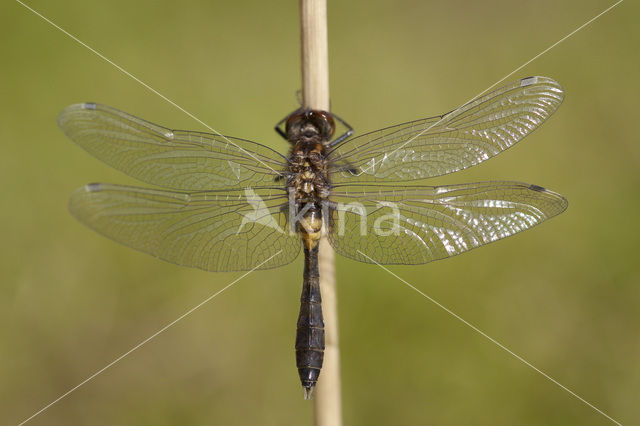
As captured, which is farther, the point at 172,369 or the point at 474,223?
the point at 172,369

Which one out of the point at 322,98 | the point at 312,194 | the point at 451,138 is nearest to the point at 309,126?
the point at 322,98

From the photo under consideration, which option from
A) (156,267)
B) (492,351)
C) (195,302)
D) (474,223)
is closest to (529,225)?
(474,223)

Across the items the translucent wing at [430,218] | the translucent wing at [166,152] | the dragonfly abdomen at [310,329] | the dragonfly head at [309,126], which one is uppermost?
the dragonfly head at [309,126]

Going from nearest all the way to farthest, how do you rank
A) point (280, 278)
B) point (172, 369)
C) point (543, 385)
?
1. point (543, 385)
2. point (172, 369)
3. point (280, 278)

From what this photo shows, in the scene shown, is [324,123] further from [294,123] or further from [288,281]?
[288,281]

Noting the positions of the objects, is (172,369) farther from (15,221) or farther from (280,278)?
(15,221)

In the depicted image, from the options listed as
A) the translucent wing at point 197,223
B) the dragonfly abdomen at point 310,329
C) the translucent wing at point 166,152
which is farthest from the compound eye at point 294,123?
the dragonfly abdomen at point 310,329

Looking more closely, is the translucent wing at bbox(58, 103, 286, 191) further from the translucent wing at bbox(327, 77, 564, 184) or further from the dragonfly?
the translucent wing at bbox(327, 77, 564, 184)

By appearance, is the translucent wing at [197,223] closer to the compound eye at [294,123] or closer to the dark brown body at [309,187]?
the dark brown body at [309,187]
